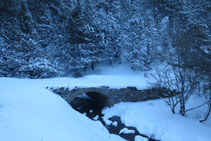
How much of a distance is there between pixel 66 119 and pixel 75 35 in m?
10.3

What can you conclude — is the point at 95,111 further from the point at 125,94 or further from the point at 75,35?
the point at 75,35

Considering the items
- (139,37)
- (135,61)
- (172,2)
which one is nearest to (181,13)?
(172,2)

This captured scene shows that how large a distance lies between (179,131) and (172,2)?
16.6 meters

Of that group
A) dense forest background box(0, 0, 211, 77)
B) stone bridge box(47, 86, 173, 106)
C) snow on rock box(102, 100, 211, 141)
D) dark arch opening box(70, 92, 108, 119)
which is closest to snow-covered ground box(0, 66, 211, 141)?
snow on rock box(102, 100, 211, 141)

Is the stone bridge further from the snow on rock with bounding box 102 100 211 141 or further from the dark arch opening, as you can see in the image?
the snow on rock with bounding box 102 100 211 141

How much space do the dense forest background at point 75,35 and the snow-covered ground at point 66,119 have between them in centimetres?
336

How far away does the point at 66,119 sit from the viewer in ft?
12.7

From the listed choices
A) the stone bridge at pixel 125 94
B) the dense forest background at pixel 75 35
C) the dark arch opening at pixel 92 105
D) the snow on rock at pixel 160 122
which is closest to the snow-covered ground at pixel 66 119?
the snow on rock at pixel 160 122

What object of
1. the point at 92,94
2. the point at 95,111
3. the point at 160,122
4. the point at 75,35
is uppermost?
the point at 75,35

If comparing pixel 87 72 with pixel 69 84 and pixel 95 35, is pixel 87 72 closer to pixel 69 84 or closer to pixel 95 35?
pixel 95 35

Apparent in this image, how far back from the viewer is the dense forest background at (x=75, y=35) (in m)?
9.64

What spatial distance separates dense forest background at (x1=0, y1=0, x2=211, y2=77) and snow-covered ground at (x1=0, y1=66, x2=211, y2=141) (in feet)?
11.0

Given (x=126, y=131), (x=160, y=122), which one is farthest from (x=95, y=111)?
(x=160, y=122)

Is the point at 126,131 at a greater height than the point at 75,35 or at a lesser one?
lesser
